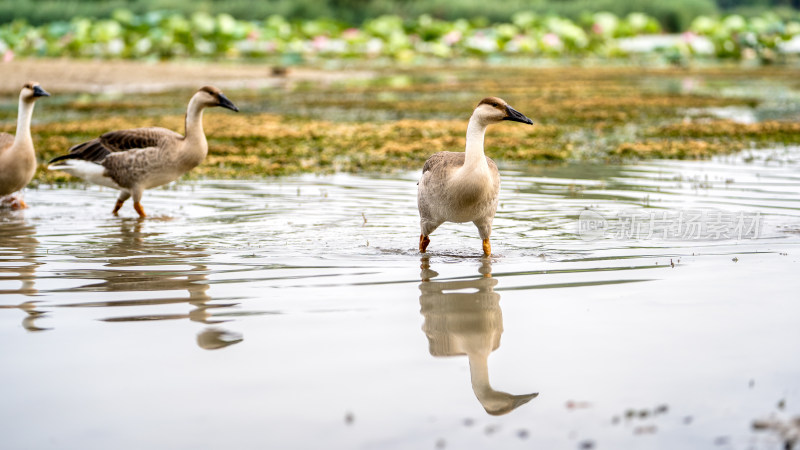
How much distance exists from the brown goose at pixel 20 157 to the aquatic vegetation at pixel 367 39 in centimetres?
3361

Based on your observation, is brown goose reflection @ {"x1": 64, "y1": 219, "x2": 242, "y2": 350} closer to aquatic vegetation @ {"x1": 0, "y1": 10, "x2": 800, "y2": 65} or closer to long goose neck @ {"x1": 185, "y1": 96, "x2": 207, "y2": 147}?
long goose neck @ {"x1": 185, "y1": 96, "x2": 207, "y2": 147}

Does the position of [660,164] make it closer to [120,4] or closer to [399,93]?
[399,93]

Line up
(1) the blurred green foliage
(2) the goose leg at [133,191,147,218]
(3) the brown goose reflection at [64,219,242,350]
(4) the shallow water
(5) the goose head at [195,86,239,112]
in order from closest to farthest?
1. (4) the shallow water
2. (3) the brown goose reflection at [64,219,242,350]
3. (2) the goose leg at [133,191,147,218]
4. (5) the goose head at [195,86,239,112]
5. (1) the blurred green foliage

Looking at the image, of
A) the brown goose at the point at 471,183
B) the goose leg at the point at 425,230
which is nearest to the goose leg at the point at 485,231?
the brown goose at the point at 471,183

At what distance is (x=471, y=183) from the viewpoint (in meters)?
7.95

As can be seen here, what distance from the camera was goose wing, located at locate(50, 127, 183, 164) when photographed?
37.8ft

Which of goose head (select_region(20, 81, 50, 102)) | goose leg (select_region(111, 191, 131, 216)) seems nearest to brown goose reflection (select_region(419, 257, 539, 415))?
goose leg (select_region(111, 191, 131, 216))

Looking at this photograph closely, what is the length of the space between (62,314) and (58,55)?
133ft

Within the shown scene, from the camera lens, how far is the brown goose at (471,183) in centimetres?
798

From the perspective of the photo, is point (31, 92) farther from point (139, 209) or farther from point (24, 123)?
point (139, 209)

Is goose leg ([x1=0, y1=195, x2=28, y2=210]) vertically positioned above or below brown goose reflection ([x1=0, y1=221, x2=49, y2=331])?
above

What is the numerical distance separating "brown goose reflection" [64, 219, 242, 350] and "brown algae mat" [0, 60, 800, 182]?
499 cm

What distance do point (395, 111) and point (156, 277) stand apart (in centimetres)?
1675

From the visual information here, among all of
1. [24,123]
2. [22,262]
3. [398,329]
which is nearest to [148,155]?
[24,123]
